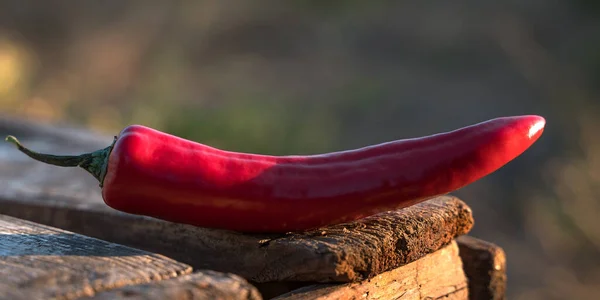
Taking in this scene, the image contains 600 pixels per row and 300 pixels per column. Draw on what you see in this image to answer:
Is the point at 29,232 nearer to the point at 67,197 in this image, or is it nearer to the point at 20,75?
the point at 67,197

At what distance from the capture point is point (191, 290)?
38.3 inches

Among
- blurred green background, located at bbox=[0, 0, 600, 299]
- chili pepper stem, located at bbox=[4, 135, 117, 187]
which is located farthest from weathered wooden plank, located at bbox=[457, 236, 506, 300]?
blurred green background, located at bbox=[0, 0, 600, 299]

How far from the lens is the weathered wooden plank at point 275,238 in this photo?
1.13 m

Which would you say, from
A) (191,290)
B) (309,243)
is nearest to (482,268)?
(309,243)

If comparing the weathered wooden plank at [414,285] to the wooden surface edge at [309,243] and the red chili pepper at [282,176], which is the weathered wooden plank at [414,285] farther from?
the red chili pepper at [282,176]

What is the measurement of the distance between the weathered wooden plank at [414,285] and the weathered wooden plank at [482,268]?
32 mm

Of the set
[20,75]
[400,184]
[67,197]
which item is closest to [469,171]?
[400,184]

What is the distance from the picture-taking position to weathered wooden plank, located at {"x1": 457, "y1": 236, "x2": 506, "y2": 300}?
1460 mm

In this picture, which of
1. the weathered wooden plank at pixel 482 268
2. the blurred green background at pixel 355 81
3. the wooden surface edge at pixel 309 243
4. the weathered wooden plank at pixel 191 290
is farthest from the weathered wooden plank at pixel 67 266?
the blurred green background at pixel 355 81

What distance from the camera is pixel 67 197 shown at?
1623mm

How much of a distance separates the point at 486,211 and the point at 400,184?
3777 millimetres

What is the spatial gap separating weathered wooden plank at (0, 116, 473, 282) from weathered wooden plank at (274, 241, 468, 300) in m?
0.02

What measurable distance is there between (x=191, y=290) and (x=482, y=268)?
72cm

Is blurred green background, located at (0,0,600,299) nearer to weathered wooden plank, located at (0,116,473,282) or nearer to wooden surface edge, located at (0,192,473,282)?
weathered wooden plank, located at (0,116,473,282)
